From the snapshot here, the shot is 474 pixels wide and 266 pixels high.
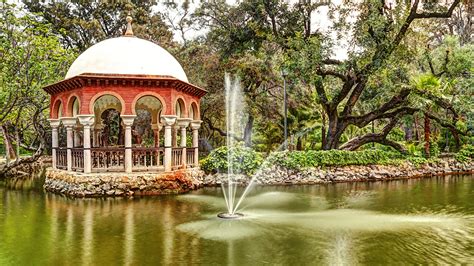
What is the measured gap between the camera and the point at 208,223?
11.3 m

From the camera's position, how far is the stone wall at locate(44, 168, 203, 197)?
16.1 m

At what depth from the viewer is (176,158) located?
18203mm

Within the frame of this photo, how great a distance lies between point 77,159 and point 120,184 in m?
2.59

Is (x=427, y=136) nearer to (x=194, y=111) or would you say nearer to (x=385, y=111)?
(x=385, y=111)

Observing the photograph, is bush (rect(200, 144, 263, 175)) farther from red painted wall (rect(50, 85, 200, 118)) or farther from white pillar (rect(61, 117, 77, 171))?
white pillar (rect(61, 117, 77, 171))

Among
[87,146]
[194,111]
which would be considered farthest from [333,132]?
[87,146]

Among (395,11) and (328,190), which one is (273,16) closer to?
(395,11)

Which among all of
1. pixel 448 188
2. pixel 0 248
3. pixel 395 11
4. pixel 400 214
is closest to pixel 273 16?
pixel 395 11

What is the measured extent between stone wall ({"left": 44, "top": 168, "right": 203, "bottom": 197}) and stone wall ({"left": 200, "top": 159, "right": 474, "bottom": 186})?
2.62 metres

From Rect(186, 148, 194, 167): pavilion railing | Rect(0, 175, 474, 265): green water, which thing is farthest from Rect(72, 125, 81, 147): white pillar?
Rect(186, 148, 194, 167): pavilion railing

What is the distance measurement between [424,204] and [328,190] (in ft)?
14.7

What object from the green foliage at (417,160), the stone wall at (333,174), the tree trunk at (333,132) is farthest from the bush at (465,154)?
the tree trunk at (333,132)

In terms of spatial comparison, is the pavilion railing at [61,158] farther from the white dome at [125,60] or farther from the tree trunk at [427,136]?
the tree trunk at [427,136]

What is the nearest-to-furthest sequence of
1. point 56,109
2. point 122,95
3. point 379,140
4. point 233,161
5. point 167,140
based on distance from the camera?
point 122,95 < point 167,140 < point 56,109 < point 233,161 < point 379,140
